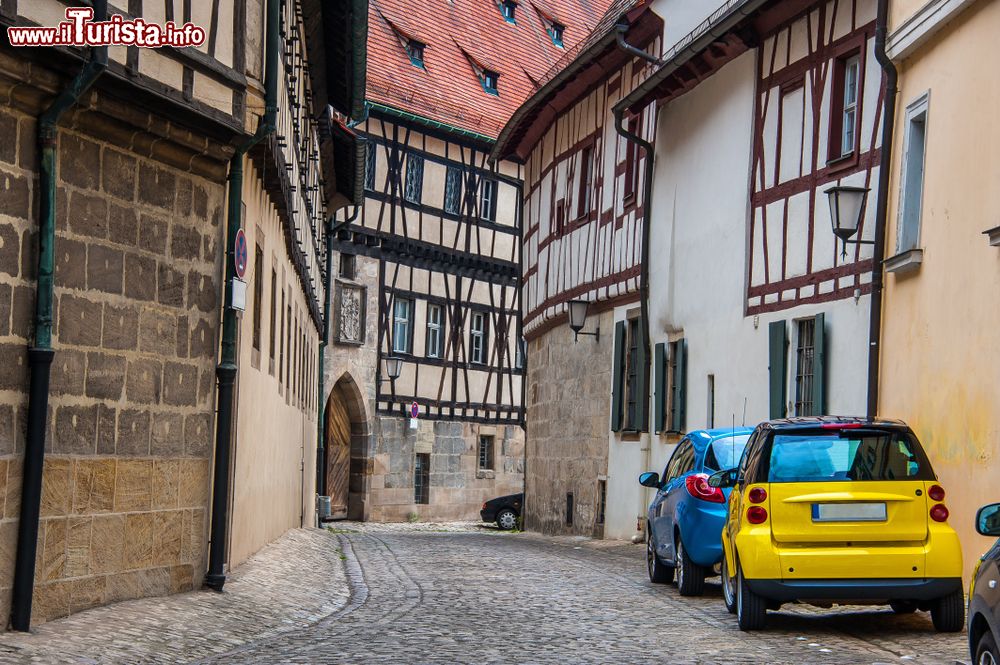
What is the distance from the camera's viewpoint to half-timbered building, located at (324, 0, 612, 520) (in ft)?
139

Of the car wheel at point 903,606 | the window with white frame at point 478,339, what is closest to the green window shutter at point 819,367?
the car wheel at point 903,606

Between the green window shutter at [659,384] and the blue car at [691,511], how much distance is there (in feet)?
29.5

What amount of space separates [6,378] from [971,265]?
8.01 metres

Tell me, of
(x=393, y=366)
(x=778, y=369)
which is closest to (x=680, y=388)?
(x=778, y=369)

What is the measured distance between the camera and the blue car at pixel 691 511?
45.5 ft

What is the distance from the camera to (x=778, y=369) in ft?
64.5

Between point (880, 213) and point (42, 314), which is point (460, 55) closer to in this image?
point (880, 213)

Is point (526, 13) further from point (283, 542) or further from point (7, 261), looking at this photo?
point (7, 261)

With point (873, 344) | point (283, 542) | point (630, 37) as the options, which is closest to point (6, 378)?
point (873, 344)

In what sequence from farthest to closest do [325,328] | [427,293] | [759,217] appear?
[427,293], [325,328], [759,217]

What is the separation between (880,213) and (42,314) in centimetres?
939

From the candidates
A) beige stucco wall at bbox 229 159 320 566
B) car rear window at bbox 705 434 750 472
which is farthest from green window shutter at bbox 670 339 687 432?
car rear window at bbox 705 434 750 472

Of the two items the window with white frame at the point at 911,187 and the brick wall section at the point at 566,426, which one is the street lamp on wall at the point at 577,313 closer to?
the brick wall section at the point at 566,426

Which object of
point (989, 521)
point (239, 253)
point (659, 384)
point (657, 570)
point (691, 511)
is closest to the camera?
point (989, 521)
